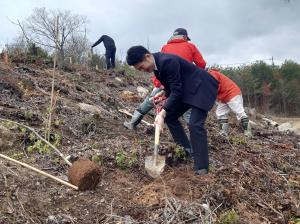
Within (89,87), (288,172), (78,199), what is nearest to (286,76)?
(89,87)

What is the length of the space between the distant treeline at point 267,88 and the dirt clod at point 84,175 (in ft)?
99.6

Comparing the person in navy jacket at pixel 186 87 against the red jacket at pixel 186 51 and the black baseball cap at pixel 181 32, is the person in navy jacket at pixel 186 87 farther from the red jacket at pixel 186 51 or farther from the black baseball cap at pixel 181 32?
the black baseball cap at pixel 181 32

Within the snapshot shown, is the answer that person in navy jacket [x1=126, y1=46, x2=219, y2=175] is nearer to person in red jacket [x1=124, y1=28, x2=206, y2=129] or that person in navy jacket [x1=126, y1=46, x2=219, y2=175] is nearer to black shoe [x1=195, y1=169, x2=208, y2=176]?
black shoe [x1=195, y1=169, x2=208, y2=176]

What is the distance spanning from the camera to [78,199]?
12.7 ft

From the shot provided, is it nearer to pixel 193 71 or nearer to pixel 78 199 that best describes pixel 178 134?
pixel 193 71

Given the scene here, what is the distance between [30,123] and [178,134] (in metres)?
2.13

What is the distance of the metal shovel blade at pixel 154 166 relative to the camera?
444cm

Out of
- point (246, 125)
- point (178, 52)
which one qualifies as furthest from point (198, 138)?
point (246, 125)

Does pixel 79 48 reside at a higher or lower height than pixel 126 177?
higher

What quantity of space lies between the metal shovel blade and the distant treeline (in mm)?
29670

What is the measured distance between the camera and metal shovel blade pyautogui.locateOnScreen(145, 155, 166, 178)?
14.6 ft

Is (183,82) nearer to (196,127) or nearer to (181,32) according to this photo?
(196,127)

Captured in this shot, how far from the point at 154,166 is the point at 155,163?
0.11 ft

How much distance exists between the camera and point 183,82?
456 cm
